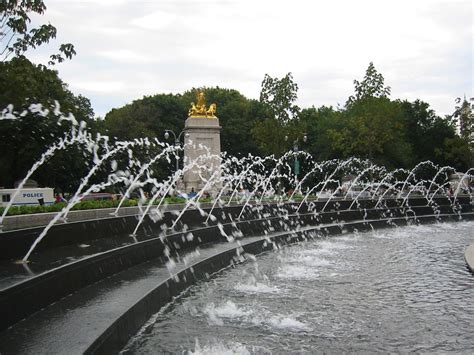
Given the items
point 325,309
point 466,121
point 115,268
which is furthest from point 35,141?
point 466,121

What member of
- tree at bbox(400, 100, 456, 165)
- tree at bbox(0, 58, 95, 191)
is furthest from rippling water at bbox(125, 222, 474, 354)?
tree at bbox(400, 100, 456, 165)

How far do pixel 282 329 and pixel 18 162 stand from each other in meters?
26.5

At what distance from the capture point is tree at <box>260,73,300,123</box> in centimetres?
3728

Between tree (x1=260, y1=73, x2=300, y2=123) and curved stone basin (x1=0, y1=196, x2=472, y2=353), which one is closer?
curved stone basin (x1=0, y1=196, x2=472, y2=353)

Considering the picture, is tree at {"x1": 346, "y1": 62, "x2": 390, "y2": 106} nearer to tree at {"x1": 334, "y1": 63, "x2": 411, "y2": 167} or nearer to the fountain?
tree at {"x1": 334, "y1": 63, "x2": 411, "y2": 167}

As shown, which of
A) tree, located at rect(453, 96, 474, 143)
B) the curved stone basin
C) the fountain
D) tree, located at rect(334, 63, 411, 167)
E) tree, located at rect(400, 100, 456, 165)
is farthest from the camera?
tree, located at rect(400, 100, 456, 165)

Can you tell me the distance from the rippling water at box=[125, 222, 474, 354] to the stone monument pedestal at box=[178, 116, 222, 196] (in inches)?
844

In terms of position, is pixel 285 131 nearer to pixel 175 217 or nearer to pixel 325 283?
pixel 175 217

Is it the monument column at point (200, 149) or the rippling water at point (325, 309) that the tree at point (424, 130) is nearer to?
the monument column at point (200, 149)

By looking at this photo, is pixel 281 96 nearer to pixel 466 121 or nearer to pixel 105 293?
pixel 466 121

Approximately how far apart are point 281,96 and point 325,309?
102ft

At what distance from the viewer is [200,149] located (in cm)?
3381

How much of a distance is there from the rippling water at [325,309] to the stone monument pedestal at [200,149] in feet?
70.3

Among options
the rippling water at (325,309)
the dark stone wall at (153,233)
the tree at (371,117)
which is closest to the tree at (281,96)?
the tree at (371,117)
